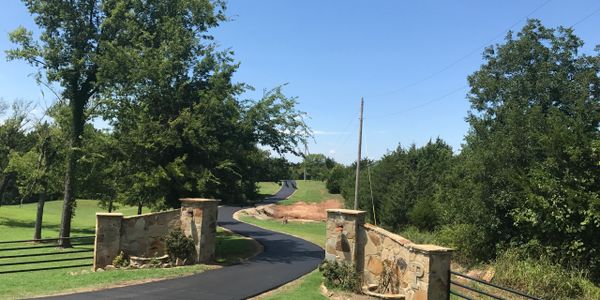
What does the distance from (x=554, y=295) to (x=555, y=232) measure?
103 inches

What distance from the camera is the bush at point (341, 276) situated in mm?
11109

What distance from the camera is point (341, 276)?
37.1ft

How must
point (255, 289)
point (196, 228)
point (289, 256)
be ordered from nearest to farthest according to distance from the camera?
point (255, 289)
point (196, 228)
point (289, 256)

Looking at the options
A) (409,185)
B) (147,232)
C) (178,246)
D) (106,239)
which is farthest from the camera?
(409,185)

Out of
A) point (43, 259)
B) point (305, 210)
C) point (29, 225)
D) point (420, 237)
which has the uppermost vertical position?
point (420, 237)

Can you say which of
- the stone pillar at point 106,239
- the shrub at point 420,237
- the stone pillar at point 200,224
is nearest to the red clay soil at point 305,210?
the shrub at point 420,237

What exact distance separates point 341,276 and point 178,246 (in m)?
5.65

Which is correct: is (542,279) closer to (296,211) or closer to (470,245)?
(470,245)

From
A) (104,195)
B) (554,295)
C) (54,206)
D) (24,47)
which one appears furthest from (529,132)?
(54,206)

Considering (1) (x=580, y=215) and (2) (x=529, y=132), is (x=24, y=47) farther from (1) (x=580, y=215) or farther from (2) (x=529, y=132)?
(1) (x=580, y=215)

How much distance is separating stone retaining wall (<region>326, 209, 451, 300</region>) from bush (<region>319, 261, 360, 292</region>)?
0.21m

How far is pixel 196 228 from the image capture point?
48.9ft

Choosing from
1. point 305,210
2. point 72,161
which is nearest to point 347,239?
point 72,161

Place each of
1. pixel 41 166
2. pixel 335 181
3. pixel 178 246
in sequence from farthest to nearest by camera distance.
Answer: pixel 335 181
pixel 41 166
pixel 178 246
